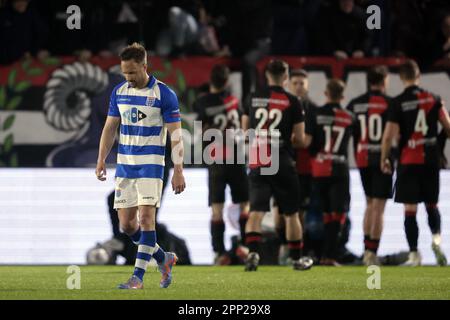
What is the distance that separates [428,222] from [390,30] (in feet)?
9.81

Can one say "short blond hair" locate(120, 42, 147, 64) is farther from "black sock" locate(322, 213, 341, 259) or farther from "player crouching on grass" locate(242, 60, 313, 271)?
"black sock" locate(322, 213, 341, 259)

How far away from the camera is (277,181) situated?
12.0 metres

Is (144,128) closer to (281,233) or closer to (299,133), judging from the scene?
(299,133)

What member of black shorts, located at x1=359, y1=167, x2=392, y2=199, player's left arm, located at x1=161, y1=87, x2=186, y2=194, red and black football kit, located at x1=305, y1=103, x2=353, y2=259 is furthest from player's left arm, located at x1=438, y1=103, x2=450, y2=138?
player's left arm, located at x1=161, y1=87, x2=186, y2=194

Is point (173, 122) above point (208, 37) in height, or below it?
below

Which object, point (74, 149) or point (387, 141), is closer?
point (387, 141)

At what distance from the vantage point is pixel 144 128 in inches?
365

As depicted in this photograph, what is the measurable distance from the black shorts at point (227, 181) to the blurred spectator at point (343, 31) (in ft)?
7.37

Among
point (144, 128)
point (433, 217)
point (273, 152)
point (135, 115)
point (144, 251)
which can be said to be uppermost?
point (135, 115)

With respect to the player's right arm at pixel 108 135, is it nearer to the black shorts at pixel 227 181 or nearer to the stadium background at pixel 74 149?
the black shorts at pixel 227 181

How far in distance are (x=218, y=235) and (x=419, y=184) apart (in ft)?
7.96

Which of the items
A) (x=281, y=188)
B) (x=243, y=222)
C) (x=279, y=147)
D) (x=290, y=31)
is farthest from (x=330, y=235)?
(x=290, y=31)

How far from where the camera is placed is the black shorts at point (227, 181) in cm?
1349

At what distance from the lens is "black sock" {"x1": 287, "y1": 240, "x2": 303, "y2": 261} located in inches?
481
